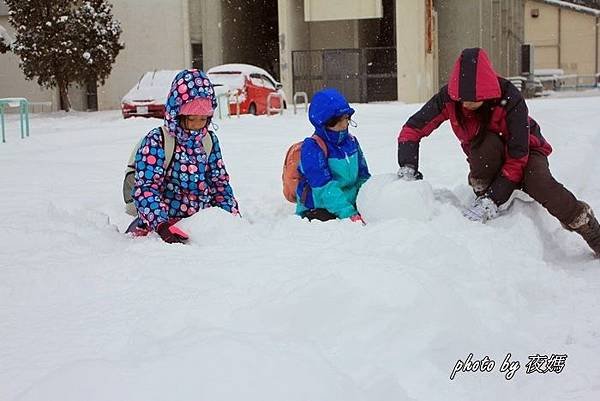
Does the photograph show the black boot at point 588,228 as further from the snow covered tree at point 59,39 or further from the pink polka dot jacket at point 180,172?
the snow covered tree at point 59,39

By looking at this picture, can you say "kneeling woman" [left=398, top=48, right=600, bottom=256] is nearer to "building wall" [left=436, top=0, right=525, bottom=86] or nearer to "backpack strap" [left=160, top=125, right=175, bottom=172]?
"backpack strap" [left=160, top=125, right=175, bottom=172]

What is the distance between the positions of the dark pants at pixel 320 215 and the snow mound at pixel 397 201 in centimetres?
25

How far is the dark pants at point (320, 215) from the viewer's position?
4.78 metres

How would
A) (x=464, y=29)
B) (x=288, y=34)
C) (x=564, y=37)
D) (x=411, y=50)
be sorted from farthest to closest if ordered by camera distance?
(x=564, y=37) < (x=464, y=29) < (x=288, y=34) < (x=411, y=50)

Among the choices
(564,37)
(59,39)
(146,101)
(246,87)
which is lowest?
(146,101)

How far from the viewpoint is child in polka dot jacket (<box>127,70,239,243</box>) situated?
4.42 metres

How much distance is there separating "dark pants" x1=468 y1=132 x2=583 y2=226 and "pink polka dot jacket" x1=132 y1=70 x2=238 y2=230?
1.51 metres

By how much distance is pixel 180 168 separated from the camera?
4.64m

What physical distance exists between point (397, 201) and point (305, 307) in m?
1.66

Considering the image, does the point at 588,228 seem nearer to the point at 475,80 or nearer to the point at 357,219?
the point at 475,80

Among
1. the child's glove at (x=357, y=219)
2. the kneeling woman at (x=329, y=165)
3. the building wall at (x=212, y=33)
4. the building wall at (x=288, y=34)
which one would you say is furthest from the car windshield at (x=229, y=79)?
the child's glove at (x=357, y=219)

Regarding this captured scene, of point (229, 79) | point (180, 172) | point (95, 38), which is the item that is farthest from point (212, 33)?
point (180, 172)

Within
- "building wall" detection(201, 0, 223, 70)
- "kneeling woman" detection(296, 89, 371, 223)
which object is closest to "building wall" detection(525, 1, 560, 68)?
"building wall" detection(201, 0, 223, 70)

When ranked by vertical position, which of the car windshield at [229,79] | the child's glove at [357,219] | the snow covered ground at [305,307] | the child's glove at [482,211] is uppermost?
the car windshield at [229,79]
